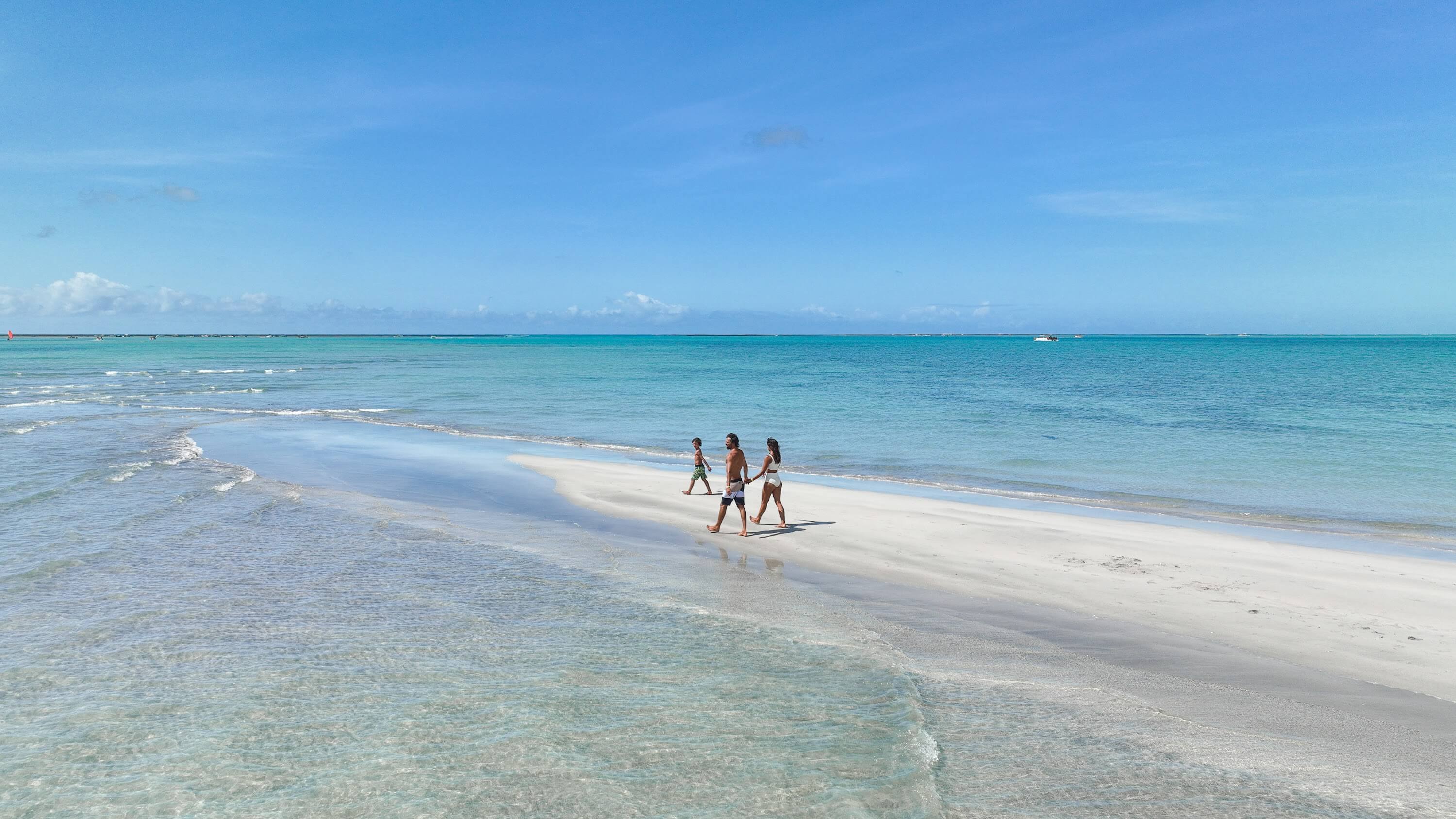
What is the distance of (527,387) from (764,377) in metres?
23.4

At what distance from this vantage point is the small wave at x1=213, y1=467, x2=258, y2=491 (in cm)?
1984

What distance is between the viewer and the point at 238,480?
21.1 meters

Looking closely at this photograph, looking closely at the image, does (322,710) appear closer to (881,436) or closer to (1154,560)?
(1154,560)

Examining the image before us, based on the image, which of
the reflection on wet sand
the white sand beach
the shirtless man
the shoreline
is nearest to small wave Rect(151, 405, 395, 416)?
the shoreline

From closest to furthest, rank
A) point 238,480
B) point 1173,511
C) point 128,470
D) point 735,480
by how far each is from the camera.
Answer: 1. point 735,480
2. point 1173,511
3. point 238,480
4. point 128,470

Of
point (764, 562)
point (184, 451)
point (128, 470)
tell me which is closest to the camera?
point (764, 562)

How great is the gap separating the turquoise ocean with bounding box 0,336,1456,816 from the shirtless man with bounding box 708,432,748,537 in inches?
45.1

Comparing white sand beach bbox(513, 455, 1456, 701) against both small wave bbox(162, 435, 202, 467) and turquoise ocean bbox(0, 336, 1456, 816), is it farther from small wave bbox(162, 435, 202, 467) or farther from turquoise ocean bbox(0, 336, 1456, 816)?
small wave bbox(162, 435, 202, 467)

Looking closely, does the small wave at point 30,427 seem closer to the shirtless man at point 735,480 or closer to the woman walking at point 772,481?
the shirtless man at point 735,480

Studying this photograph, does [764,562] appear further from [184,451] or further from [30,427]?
[30,427]

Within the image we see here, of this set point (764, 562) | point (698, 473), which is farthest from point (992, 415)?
point (764, 562)

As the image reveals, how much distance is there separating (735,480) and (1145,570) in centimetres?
709

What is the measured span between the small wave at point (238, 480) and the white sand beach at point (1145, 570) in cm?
860

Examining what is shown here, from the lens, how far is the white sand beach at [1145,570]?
9.82 meters
